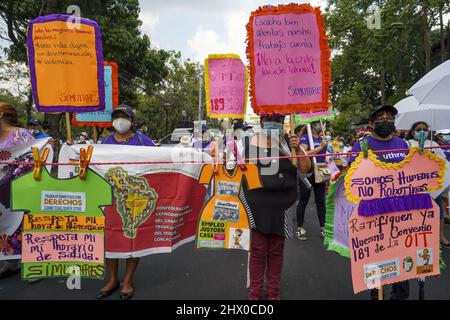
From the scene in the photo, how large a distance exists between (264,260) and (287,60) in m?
1.67

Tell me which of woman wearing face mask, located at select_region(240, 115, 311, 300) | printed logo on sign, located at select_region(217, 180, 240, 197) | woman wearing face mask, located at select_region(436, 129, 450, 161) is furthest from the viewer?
woman wearing face mask, located at select_region(436, 129, 450, 161)

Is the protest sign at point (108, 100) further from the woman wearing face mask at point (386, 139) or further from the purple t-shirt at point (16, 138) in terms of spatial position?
the woman wearing face mask at point (386, 139)

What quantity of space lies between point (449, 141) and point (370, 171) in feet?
13.6

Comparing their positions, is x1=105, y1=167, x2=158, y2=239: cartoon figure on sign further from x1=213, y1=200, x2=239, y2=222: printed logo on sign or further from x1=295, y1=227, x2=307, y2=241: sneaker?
x1=295, y1=227, x2=307, y2=241: sneaker

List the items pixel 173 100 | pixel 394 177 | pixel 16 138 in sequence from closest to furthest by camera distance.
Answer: pixel 394 177 < pixel 16 138 < pixel 173 100

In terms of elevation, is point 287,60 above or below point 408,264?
above

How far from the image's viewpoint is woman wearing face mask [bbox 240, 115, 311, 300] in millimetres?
2549

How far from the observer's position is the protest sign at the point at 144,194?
2752 millimetres

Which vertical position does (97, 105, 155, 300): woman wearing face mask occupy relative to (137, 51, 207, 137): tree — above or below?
below

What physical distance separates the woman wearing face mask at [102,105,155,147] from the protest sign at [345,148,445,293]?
1923mm

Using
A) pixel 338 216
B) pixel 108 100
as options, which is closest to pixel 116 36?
pixel 108 100

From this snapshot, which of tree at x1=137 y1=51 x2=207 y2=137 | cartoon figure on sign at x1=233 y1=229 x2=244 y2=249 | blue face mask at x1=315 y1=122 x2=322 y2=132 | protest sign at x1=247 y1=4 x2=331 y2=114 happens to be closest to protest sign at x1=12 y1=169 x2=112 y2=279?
cartoon figure on sign at x1=233 y1=229 x2=244 y2=249

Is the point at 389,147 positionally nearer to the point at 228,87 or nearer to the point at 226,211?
the point at 226,211

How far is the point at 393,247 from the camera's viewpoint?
2.42 meters
